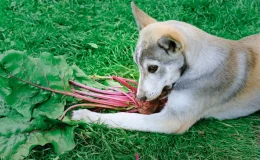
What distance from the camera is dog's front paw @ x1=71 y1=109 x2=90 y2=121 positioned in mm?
4957

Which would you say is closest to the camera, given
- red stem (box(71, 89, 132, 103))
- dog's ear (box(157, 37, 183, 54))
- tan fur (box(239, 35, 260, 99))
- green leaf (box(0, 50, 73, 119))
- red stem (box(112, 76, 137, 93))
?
dog's ear (box(157, 37, 183, 54))

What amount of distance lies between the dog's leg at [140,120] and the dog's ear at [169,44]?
2.57ft

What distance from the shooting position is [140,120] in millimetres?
4887

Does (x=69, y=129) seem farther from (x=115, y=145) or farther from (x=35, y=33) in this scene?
(x=35, y=33)

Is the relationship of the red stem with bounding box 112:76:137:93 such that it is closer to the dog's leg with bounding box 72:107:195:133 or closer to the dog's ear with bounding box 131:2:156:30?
the dog's leg with bounding box 72:107:195:133

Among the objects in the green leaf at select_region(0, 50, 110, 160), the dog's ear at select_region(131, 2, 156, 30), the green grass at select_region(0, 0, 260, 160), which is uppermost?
the dog's ear at select_region(131, 2, 156, 30)

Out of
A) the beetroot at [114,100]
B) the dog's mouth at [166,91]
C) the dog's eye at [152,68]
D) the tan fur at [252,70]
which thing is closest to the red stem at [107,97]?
the beetroot at [114,100]

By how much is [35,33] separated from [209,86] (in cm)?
282

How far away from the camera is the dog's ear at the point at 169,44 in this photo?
14.0 ft

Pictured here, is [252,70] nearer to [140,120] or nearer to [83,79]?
[140,120]

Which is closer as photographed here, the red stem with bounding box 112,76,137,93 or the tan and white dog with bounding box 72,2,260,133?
the tan and white dog with bounding box 72,2,260,133

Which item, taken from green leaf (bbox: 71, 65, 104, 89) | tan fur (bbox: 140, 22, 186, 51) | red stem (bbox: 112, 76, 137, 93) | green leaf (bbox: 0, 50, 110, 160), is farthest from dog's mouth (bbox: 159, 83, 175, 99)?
green leaf (bbox: 0, 50, 110, 160)

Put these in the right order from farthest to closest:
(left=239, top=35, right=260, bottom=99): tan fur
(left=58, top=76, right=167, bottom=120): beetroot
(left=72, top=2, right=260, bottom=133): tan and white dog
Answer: (left=58, top=76, right=167, bottom=120): beetroot, (left=239, top=35, right=260, bottom=99): tan fur, (left=72, top=2, right=260, bottom=133): tan and white dog

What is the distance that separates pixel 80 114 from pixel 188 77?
130 centimetres
